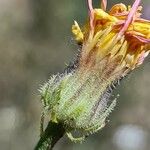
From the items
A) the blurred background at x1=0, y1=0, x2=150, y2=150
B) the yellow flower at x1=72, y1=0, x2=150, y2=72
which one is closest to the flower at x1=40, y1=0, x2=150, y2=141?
the yellow flower at x1=72, y1=0, x2=150, y2=72

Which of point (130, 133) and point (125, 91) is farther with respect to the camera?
point (125, 91)

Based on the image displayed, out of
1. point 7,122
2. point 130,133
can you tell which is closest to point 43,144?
point 7,122

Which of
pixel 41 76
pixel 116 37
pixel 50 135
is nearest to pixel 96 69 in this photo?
pixel 116 37

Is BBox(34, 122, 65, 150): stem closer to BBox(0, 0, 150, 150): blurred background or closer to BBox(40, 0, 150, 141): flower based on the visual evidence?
BBox(40, 0, 150, 141): flower

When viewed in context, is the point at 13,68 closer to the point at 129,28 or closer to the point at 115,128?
the point at 115,128

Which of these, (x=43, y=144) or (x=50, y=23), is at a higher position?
(x=43, y=144)

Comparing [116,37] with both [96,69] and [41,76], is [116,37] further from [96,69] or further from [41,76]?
[41,76]
